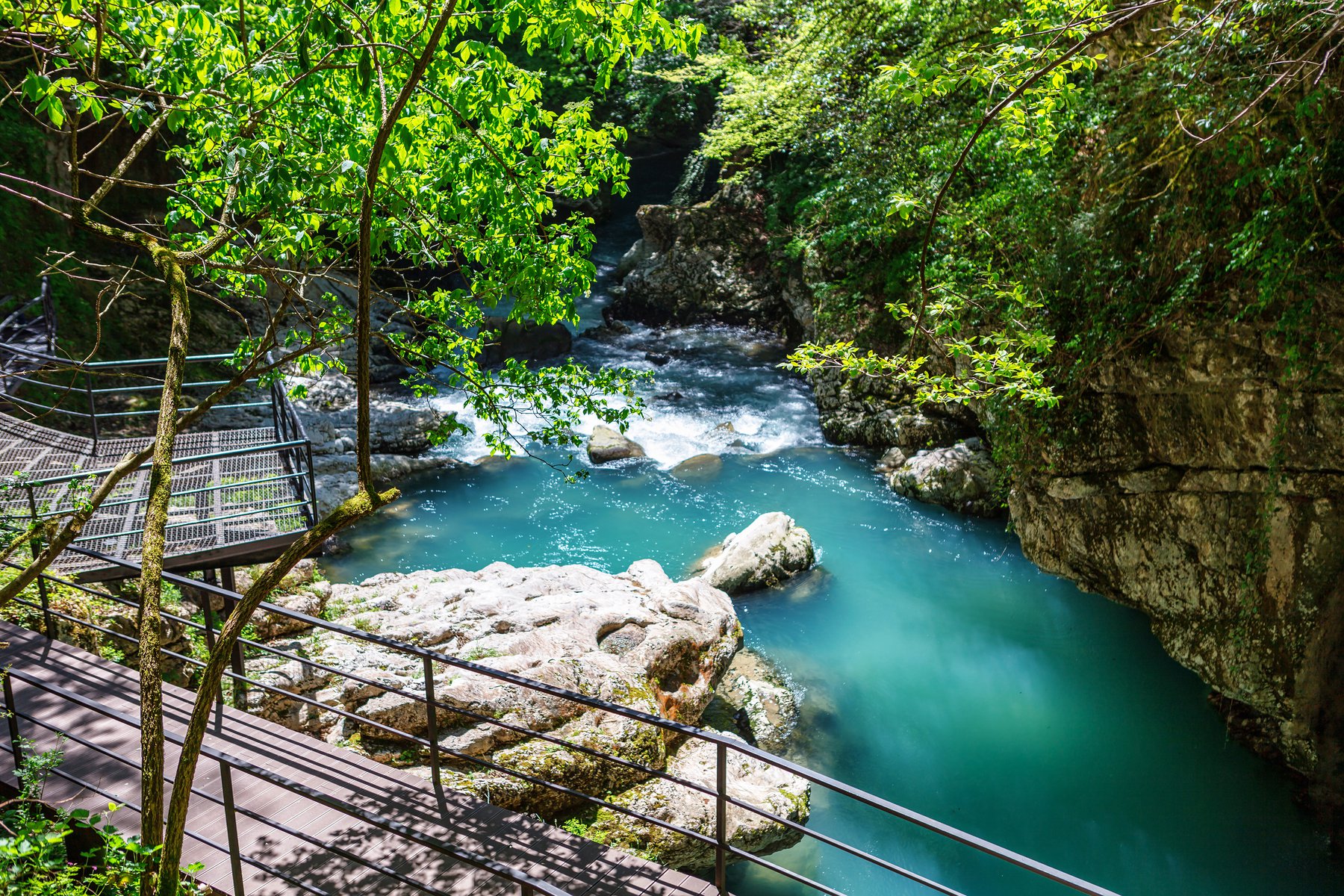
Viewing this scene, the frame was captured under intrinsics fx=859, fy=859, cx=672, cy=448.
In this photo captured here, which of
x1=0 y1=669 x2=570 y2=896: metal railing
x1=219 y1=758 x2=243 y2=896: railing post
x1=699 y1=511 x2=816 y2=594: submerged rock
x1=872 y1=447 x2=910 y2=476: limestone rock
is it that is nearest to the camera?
x1=0 y1=669 x2=570 y2=896: metal railing

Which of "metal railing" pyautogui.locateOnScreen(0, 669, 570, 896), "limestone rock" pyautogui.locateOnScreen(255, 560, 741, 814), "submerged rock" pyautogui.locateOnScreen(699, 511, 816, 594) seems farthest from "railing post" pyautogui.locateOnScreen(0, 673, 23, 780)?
"submerged rock" pyautogui.locateOnScreen(699, 511, 816, 594)

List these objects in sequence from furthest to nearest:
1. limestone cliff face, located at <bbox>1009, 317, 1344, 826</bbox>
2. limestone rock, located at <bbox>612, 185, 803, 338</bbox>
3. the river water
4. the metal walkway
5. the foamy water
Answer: limestone rock, located at <bbox>612, 185, 803, 338</bbox>
the foamy water
the river water
limestone cliff face, located at <bbox>1009, 317, 1344, 826</bbox>
the metal walkway

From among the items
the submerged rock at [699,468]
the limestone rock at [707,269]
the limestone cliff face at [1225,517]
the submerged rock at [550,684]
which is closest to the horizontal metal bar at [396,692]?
the submerged rock at [550,684]

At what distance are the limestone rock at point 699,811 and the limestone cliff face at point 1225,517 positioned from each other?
382 centimetres

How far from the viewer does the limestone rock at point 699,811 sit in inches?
244

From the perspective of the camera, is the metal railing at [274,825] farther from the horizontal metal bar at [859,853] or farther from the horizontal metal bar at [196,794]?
the horizontal metal bar at [859,853]

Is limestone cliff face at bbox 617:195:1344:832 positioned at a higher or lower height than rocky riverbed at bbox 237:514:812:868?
higher

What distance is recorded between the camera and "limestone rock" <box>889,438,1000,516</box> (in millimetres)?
13758

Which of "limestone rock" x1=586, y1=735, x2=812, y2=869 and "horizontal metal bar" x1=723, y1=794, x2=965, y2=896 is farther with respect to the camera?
"limestone rock" x1=586, y1=735, x2=812, y2=869

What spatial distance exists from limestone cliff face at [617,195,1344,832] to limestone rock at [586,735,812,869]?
3815 millimetres

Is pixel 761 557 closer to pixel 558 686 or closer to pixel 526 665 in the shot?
pixel 526 665

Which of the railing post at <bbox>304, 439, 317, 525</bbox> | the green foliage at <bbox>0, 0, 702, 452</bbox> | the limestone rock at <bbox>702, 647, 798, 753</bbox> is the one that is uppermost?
the green foliage at <bbox>0, 0, 702, 452</bbox>

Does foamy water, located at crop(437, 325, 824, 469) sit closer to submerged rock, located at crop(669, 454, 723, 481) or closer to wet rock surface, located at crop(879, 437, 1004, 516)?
submerged rock, located at crop(669, 454, 723, 481)

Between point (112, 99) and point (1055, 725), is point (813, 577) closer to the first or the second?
point (1055, 725)
